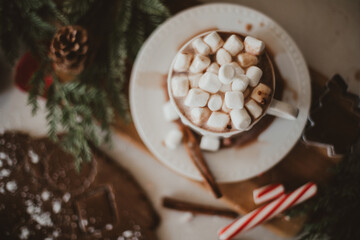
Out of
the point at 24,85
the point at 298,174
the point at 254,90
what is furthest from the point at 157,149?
the point at 24,85

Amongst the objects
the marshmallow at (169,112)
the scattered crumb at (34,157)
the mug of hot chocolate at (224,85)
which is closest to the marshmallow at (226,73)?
the mug of hot chocolate at (224,85)

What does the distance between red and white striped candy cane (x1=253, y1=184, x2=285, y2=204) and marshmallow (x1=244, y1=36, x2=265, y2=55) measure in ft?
1.50

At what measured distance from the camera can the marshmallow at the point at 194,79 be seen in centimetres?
70

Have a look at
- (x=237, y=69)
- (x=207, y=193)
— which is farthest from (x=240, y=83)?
(x=207, y=193)

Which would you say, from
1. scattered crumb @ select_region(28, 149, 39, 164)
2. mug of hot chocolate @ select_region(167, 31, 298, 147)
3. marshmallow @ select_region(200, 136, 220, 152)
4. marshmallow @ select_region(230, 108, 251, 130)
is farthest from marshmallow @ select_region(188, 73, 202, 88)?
scattered crumb @ select_region(28, 149, 39, 164)

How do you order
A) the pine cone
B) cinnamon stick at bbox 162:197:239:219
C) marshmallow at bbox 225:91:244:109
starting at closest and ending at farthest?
marshmallow at bbox 225:91:244:109, the pine cone, cinnamon stick at bbox 162:197:239:219

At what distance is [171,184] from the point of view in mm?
1112

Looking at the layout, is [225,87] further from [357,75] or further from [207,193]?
[357,75]

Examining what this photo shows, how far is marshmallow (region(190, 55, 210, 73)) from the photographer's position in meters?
0.69

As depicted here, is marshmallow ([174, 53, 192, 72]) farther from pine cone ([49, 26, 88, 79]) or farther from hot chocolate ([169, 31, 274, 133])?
pine cone ([49, 26, 88, 79])

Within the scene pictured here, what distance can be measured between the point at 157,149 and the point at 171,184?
0.27 metres

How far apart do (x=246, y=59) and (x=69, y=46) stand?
19.9 inches

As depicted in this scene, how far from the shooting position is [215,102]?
27.5 inches

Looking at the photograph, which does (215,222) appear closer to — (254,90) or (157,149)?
(157,149)
